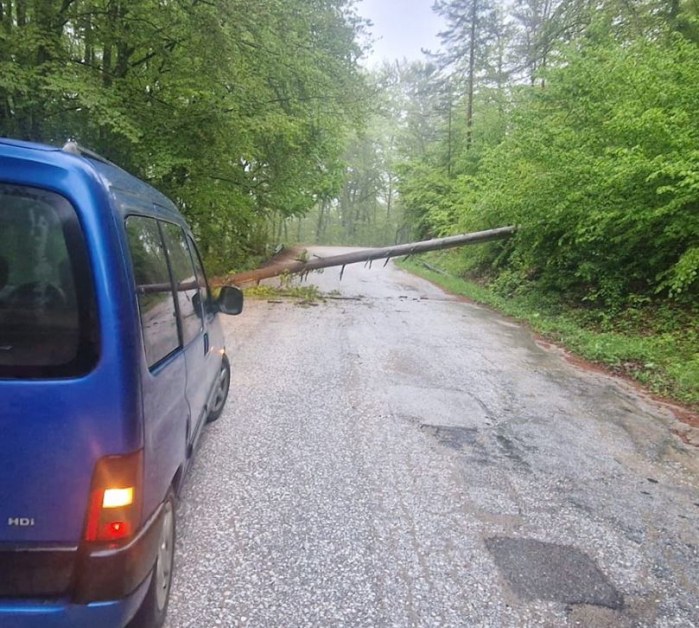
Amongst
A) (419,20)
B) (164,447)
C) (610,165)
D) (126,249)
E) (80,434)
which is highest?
(419,20)

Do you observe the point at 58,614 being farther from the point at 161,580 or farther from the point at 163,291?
the point at 163,291

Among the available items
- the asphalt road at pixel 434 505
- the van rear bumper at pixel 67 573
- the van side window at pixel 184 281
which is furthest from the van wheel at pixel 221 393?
the van rear bumper at pixel 67 573

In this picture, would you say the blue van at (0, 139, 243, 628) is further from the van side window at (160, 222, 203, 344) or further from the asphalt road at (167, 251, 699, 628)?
the van side window at (160, 222, 203, 344)

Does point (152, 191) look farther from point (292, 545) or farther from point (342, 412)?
point (342, 412)

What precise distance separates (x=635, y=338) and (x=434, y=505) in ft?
20.8

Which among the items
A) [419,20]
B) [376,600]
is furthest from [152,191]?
[419,20]

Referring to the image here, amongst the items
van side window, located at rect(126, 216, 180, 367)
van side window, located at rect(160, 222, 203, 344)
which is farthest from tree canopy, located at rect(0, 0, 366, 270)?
van side window, located at rect(126, 216, 180, 367)

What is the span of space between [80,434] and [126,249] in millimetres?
658

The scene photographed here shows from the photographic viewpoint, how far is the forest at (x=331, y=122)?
7.26 m

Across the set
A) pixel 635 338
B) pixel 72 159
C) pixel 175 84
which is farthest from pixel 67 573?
pixel 175 84

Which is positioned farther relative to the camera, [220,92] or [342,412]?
[220,92]

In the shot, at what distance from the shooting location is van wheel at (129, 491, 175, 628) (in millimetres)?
1875

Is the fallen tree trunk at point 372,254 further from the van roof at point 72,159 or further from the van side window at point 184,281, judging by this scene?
the van roof at point 72,159

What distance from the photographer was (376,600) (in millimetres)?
2252
